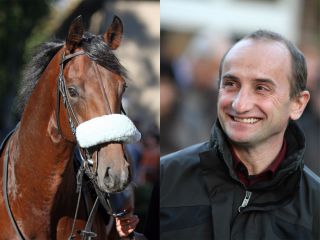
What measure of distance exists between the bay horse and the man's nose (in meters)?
0.54

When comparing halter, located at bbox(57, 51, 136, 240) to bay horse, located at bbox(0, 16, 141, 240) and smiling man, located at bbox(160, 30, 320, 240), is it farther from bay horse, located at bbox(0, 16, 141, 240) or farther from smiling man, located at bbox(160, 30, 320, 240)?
smiling man, located at bbox(160, 30, 320, 240)

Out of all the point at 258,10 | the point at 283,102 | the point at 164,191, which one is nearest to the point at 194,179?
the point at 164,191

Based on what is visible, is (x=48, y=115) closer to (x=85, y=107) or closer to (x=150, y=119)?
(x=85, y=107)

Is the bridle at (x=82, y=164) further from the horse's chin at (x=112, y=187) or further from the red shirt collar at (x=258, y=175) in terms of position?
the red shirt collar at (x=258, y=175)

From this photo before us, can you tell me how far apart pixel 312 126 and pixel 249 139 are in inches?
29.8

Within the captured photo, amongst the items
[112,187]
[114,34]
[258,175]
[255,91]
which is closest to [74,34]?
[114,34]

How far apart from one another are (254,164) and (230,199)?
188mm

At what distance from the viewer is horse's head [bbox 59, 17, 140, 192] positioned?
2797mm

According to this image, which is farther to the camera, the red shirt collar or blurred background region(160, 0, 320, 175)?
blurred background region(160, 0, 320, 175)

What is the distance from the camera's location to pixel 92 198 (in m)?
3.46

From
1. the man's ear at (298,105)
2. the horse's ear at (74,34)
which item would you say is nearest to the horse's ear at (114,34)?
the horse's ear at (74,34)

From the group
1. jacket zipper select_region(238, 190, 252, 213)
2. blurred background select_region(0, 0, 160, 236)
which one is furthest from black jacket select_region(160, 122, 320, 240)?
blurred background select_region(0, 0, 160, 236)

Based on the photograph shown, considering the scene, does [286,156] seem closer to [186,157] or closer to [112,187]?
[186,157]

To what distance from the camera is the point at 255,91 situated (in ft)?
8.29
